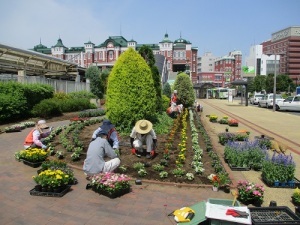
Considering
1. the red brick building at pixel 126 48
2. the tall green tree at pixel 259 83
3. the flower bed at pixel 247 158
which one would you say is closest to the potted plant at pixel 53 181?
the flower bed at pixel 247 158

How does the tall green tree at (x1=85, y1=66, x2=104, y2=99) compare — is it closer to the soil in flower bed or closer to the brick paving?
the soil in flower bed

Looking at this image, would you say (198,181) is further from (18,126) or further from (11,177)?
(18,126)

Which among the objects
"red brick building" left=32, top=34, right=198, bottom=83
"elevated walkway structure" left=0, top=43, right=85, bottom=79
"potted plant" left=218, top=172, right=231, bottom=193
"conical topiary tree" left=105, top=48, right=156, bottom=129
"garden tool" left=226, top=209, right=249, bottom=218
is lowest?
"potted plant" left=218, top=172, right=231, bottom=193

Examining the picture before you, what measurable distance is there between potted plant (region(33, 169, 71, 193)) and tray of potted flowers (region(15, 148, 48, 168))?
1907 mm

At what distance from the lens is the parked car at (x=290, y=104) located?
27.7 m

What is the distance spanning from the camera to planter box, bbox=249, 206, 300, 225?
379cm

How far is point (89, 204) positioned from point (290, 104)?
27362 mm

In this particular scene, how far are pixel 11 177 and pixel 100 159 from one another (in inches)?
86.2

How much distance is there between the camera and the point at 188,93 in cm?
2505

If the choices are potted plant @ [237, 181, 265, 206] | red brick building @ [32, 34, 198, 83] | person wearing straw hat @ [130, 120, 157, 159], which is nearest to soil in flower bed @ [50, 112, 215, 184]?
person wearing straw hat @ [130, 120, 157, 159]

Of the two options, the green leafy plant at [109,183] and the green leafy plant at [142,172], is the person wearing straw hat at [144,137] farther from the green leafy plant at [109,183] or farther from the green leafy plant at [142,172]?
the green leafy plant at [109,183]

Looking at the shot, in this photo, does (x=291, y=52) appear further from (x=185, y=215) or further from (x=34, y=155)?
(x=185, y=215)

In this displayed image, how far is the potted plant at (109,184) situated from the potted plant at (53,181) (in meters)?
0.56

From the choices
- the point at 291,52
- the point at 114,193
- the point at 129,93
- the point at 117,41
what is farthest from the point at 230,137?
the point at 291,52
